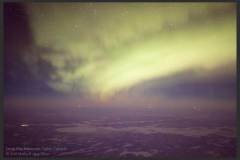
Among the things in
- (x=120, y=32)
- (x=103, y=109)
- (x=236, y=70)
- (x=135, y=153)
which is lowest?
(x=135, y=153)

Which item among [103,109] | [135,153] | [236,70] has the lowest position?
[135,153]

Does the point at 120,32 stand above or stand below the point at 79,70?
above

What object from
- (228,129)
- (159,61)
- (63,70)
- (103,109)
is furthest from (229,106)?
(63,70)

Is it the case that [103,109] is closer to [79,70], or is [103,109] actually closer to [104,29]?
[79,70]

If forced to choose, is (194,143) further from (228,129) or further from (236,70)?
(236,70)

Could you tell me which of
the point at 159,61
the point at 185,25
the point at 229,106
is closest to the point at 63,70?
the point at 159,61

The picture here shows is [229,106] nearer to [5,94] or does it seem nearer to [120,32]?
[120,32]

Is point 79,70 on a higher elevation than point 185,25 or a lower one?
lower

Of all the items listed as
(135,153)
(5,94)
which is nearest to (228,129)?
(135,153)
